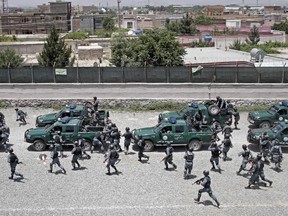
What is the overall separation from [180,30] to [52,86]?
205 feet

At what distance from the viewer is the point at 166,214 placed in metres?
13.7

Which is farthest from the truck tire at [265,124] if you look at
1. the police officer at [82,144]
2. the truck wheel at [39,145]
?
the truck wheel at [39,145]

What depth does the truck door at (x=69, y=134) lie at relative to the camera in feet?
64.2

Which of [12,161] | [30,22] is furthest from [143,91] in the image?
[30,22]

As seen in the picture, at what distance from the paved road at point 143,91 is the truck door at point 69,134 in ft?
29.5

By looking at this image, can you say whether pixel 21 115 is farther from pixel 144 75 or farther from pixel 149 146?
pixel 144 75

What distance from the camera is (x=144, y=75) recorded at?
2872 centimetres

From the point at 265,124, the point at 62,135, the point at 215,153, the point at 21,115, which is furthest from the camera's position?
the point at 21,115

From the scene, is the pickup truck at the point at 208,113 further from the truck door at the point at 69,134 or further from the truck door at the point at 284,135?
the truck door at the point at 69,134

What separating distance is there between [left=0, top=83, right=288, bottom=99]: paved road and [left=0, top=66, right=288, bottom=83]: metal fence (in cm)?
46

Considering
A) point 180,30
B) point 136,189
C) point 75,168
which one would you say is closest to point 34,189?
point 75,168

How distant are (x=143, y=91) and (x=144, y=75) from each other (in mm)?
1185

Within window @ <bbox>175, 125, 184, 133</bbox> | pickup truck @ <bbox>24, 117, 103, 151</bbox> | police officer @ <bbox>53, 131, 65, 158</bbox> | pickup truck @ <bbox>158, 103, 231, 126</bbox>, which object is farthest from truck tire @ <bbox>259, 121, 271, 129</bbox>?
police officer @ <bbox>53, 131, 65, 158</bbox>

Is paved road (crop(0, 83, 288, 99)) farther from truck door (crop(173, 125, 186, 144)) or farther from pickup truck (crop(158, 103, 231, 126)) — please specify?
truck door (crop(173, 125, 186, 144))
